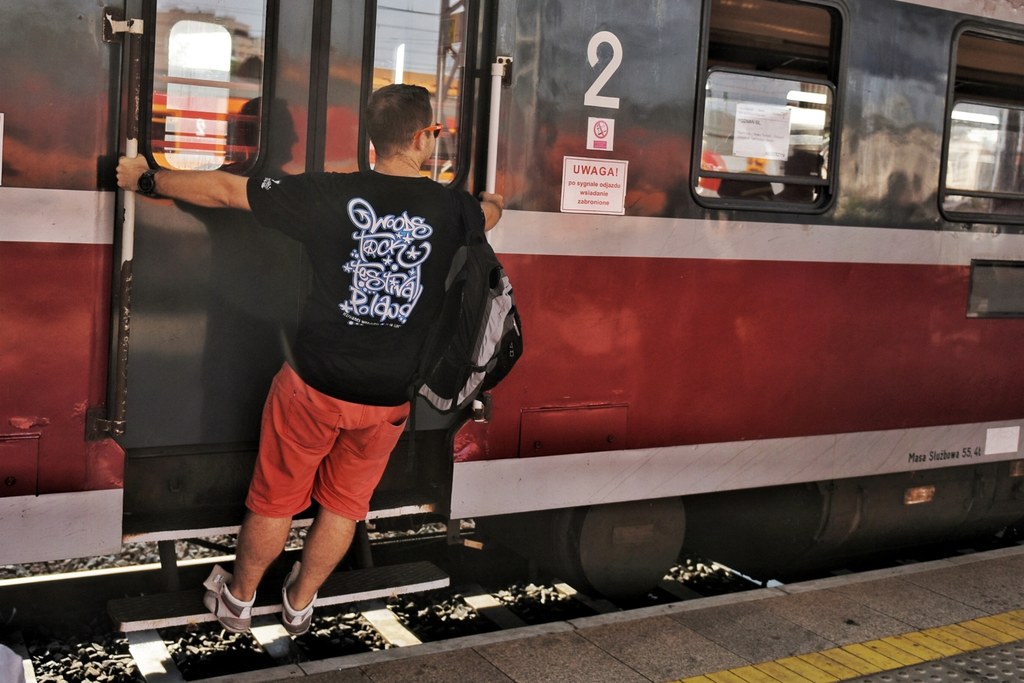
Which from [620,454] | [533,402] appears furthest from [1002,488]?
[533,402]

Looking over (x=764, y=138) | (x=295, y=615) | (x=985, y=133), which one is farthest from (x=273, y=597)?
(x=985, y=133)

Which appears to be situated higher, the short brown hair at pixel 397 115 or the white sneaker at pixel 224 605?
the short brown hair at pixel 397 115

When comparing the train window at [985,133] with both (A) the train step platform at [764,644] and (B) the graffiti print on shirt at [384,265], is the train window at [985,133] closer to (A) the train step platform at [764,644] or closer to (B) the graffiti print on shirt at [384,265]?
(A) the train step platform at [764,644]

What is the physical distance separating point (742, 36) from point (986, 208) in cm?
181

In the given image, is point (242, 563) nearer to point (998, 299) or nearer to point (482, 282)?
point (482, 282)

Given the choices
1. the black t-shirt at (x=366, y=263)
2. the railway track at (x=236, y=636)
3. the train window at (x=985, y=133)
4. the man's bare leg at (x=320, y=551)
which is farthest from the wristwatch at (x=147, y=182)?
the train window at (x=985, y=133)

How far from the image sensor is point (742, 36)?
525 cm

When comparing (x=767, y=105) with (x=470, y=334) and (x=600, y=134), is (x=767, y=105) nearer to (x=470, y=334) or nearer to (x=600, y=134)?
(x=600, y=134)

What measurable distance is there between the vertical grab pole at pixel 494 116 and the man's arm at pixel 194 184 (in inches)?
39.2

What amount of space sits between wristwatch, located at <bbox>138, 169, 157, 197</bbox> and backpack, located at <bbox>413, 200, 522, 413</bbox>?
3.35 ft

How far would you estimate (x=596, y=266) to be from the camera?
4953mm

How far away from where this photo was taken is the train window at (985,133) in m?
5.98

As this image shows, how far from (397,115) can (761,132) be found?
2.02m

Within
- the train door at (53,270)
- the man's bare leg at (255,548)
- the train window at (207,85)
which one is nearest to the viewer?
the train door at (53,270)
